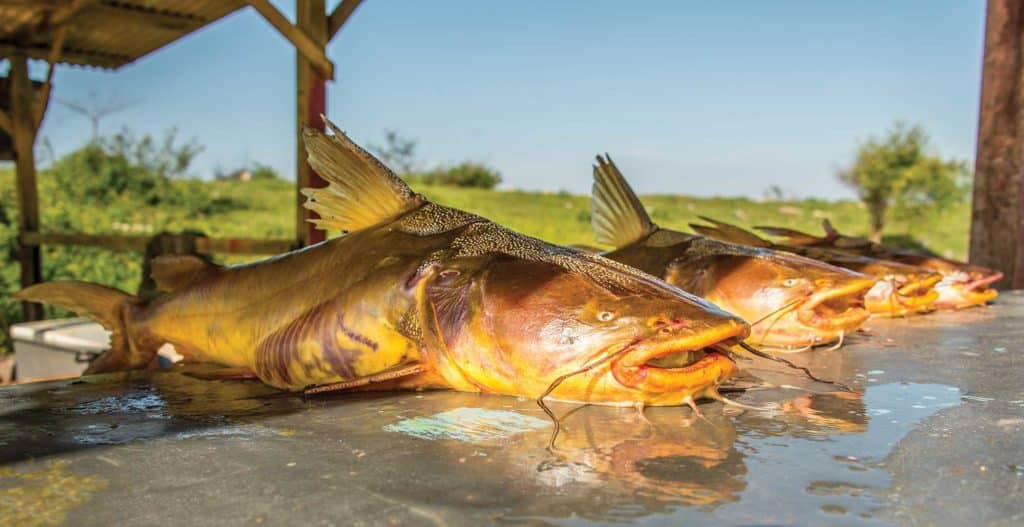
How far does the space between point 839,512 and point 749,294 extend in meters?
1.46

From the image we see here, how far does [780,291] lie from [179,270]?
1.89 meters

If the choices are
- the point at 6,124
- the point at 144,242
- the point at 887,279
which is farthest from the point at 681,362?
the point at 6,124

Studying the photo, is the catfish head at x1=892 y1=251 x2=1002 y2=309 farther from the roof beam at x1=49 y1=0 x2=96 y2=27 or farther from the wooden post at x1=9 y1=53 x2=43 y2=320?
the wooden post at x1=9 y1=53 x2=43 y2=320

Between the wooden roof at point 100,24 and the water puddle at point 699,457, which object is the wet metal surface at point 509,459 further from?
the wooden roof at point 100,24

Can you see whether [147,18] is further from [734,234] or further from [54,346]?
[734,234]

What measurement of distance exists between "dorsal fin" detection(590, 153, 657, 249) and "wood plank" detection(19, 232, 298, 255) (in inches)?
109

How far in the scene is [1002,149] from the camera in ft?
16.8

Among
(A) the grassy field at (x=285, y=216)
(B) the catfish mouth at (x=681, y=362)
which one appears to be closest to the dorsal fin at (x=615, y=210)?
(B) the catfish mouth at (x=681, y=362)

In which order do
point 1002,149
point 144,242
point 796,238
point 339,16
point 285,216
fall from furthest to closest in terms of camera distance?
point 285,216, point 144,242, point 1002,149, point 339,16, point 796,238

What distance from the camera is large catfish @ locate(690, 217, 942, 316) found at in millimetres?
3287

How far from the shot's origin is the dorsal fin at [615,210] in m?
2.83

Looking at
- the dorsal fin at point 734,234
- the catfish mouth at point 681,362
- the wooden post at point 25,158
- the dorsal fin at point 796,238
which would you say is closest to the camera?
the catfish mouth at point 681,362

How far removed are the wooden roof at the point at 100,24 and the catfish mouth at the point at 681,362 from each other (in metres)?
5.48

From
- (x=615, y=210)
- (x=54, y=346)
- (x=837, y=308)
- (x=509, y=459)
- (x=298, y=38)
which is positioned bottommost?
(x=54, y=346)
